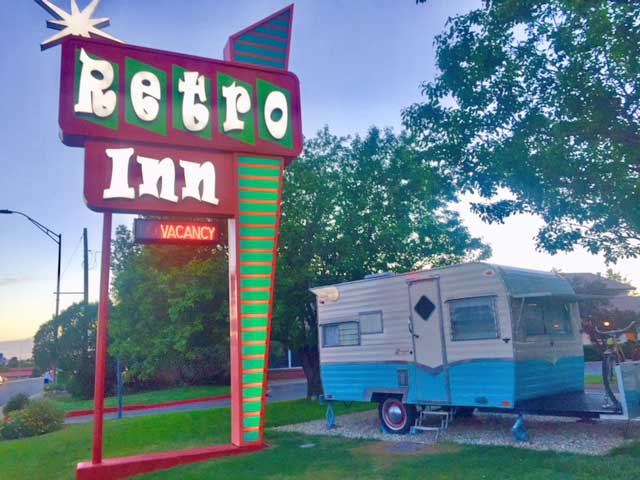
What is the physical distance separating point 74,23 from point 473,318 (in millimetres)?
9877

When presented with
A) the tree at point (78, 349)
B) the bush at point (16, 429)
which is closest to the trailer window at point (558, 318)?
the bush at point (16, 429)

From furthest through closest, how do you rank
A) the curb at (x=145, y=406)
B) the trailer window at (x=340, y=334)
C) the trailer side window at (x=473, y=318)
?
the curb at (x=145, y=406)
the trailer window at (x=340, y=334)
the trailer side window at (x=473, y=318)

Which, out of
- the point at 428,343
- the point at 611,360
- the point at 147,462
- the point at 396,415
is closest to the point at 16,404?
the point at 147,462

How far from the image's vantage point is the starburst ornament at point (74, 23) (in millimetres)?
10488

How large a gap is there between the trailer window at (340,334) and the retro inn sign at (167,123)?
4.29 metres

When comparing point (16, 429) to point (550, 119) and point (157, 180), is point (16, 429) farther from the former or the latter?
point (550, 119)

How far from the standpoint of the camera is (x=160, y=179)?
1107cm

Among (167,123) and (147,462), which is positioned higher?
(167,123)

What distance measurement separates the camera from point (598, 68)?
1029 centimetres

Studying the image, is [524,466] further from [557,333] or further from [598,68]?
[598,68]

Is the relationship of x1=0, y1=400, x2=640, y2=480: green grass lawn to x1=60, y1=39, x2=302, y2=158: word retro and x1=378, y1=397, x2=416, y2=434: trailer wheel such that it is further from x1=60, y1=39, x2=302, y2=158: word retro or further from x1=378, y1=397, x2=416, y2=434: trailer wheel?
x1=60, y1=39, x2=302, y2=158: word retro

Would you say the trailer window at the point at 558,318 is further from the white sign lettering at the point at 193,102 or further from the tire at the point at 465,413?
the white sign lettering at the point at 193,102

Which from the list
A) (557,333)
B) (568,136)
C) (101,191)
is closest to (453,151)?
(568,136)

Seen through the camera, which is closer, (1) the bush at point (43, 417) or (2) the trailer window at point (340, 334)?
(2) the trailer window at point (340, 334)
